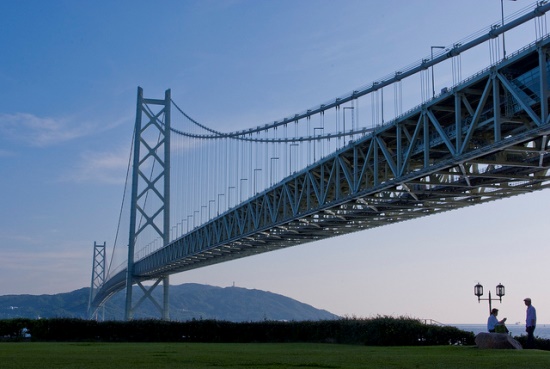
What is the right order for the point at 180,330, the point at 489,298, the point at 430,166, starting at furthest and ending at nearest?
the point at 180,330, the point at 489,298, the point at 430,166

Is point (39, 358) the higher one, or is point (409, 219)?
point (409, 219)

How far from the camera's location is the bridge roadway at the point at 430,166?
77.9 feet

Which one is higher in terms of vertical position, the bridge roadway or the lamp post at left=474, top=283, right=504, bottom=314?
the bridge roadway

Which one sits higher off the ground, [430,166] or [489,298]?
[430,166]

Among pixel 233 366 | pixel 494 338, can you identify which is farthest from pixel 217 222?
pixel 233 366

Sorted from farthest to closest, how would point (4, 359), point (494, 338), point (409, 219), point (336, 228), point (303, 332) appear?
point (336, 228) < point (409, 219) < point (303, 332) < point (494, 338) < point (4, 359)

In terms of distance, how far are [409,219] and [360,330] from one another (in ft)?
29.5

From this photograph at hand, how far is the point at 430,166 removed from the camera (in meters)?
27.6

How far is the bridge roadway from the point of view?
23750mm

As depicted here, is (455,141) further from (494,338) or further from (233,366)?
(233,366)

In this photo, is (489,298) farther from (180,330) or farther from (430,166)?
(180,330)

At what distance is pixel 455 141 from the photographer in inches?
1069

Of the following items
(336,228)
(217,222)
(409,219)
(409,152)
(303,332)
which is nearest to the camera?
(409,152)

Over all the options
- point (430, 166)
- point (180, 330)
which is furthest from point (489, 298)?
point (180, 330)
